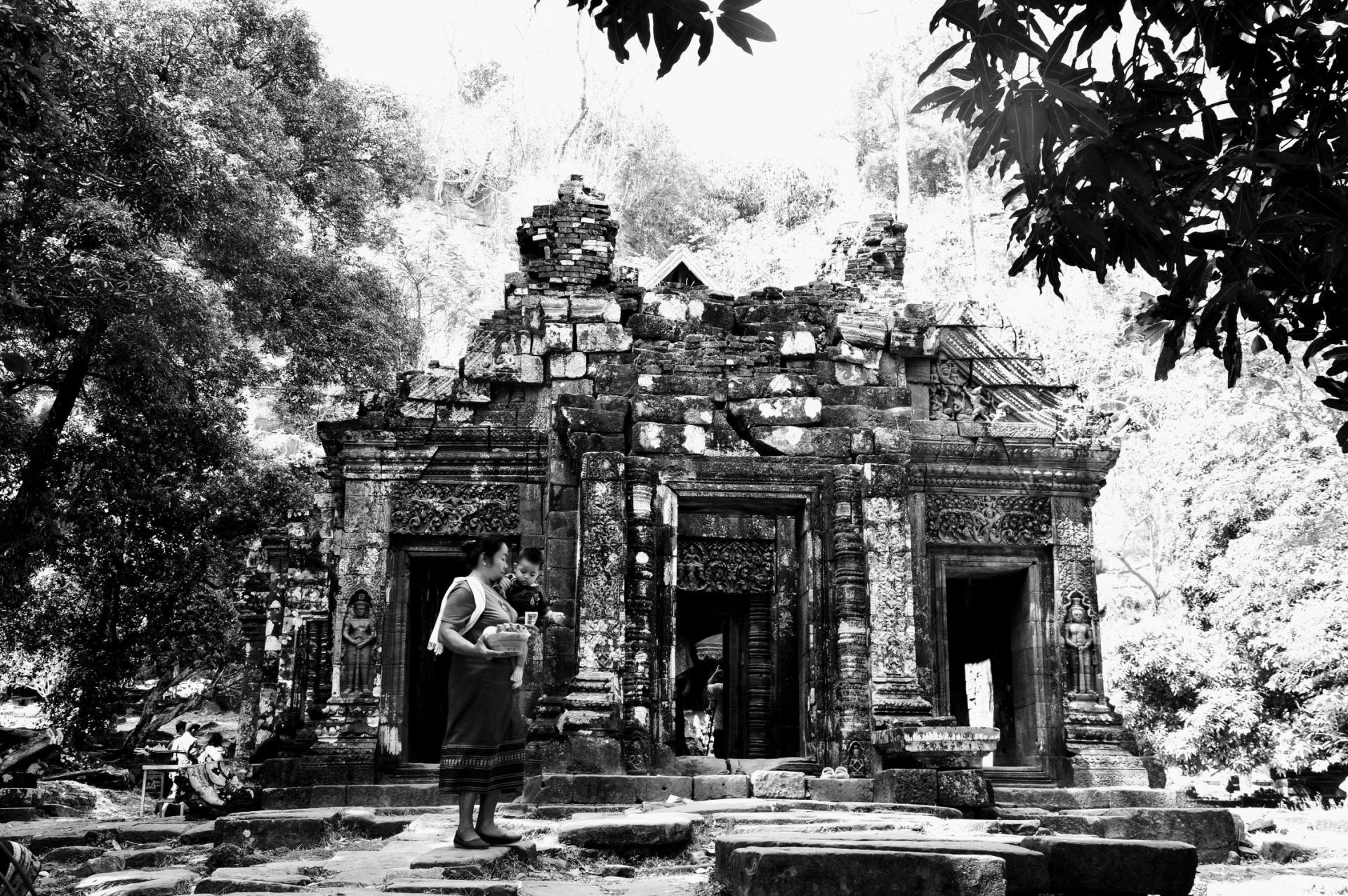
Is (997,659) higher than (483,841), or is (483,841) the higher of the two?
(997,659)

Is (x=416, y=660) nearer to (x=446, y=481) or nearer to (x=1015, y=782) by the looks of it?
(x=446, y=481)

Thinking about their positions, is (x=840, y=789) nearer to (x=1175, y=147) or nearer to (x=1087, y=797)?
(x=1087, y=797)

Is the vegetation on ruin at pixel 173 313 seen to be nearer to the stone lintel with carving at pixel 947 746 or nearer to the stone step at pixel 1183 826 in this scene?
the stone lintel with carving at pixel 947 746

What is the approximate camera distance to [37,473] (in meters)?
15.3

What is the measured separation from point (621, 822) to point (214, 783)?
6888mm

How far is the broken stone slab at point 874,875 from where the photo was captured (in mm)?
4078

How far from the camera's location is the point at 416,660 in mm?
13516

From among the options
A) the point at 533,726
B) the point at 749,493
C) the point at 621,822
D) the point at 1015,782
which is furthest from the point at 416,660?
the point at 621,822

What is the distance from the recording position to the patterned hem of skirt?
18.6 ft

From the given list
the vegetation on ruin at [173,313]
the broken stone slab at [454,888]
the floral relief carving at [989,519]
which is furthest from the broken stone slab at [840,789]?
the vegetation on ruin at [173,313]

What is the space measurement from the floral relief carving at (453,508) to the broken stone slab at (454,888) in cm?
845

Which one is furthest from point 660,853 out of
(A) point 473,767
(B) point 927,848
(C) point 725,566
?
(C) point 725,566

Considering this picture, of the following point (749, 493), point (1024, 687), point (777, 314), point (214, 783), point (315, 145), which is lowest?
point (214, 783)

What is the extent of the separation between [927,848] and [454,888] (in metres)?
1.71
